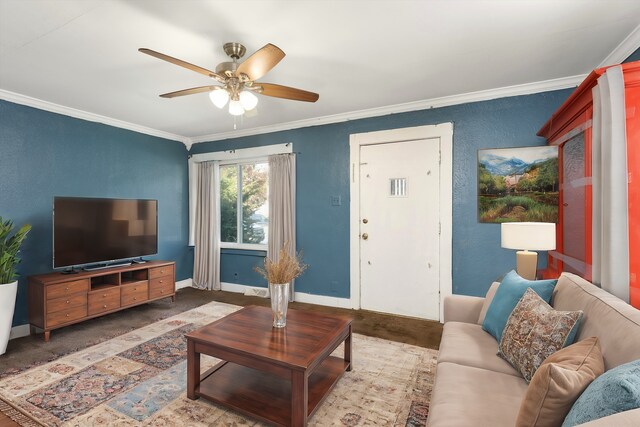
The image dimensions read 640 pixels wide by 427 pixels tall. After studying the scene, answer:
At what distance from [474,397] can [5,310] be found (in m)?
3.69

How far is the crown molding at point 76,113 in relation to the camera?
323 cm

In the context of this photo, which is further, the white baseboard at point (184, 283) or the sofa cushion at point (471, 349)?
the white baseboard at point (184, 283)

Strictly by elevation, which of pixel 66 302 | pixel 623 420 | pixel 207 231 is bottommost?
pixel 66 302

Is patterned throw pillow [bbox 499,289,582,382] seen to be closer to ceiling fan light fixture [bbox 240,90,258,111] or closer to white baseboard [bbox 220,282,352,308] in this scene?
ceiling fan light fixture [bbox 240,90,258,111]

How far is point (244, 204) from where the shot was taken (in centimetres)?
507

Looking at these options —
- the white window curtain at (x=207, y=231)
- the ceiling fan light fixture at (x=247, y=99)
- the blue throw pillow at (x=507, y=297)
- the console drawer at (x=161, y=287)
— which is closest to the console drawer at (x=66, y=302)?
the console drawer at (x=161, y=287)

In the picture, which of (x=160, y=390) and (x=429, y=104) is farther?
(x=429, y=104)

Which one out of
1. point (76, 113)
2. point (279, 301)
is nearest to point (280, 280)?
point (279, 301)

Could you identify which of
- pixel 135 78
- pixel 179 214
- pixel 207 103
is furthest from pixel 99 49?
pixel 179 214

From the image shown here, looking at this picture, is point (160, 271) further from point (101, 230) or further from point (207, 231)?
point (207, 231)

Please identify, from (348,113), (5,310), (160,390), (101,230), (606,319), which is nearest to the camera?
(606,319)

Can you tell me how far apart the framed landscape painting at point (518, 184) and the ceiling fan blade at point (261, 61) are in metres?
2.50

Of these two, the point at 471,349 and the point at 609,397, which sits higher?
the point at 609,397

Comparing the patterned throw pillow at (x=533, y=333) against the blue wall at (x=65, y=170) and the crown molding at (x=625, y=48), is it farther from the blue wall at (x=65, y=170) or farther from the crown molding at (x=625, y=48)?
the blue wall at (x=65, y=170)
